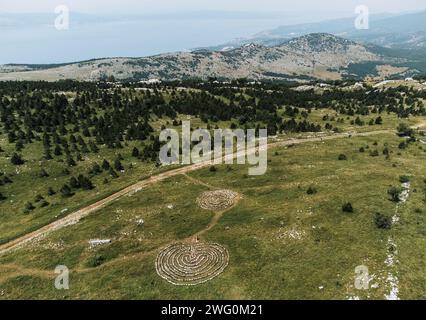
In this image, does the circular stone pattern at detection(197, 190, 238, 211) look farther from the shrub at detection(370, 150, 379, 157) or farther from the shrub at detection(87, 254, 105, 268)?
the shrub at detection(370, 150, 379, 157)

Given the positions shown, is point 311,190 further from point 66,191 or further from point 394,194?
point 66,191

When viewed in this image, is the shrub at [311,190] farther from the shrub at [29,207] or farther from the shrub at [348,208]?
the shrub at [29,207]

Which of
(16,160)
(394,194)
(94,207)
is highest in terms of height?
(16,160)

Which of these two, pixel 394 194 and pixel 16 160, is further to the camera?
pixel 16 160

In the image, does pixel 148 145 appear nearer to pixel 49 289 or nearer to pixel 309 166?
pixel 309 166

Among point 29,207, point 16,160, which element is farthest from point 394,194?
point 16,160

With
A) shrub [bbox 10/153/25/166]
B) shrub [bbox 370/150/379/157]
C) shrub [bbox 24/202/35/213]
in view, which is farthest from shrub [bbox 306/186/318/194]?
shrub [bbox 10/153/25/166]

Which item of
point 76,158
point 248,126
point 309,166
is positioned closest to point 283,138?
point 248,126
